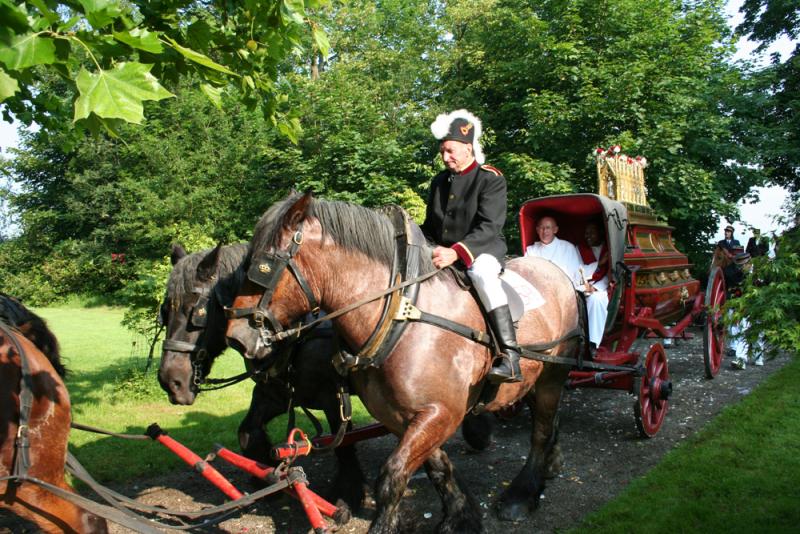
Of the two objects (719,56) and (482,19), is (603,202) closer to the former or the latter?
(719,56)

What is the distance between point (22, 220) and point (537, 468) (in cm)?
3473

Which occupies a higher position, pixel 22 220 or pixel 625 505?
pixel 22 220

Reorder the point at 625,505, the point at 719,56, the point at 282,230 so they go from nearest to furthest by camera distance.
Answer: the point at 282,230 → the point at 625,505 → the point at 719,56

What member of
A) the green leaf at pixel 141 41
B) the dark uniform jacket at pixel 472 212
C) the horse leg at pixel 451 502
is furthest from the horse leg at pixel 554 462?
the green leaf at pixel 141 41

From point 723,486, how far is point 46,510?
15.5 feet

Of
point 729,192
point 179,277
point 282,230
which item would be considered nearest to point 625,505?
point 282,230

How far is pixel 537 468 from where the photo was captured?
4.71 meters

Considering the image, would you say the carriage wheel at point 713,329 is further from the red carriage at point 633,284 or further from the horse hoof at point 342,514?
the horse hoof at point 342,514

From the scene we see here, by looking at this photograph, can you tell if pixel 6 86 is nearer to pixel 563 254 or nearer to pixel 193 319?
pixel 193 319

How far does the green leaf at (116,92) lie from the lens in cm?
210

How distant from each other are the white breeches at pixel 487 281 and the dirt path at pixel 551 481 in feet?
5.73

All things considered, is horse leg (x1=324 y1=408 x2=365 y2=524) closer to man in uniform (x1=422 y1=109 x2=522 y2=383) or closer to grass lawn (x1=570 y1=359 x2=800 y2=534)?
man in uniform (x1=422 y1=109 x2=522 y2=383)

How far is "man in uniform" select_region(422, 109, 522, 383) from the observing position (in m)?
3.79

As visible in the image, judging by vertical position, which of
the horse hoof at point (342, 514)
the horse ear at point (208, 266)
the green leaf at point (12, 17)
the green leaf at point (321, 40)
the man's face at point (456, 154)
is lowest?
the horse hoof at point (342, 514)
